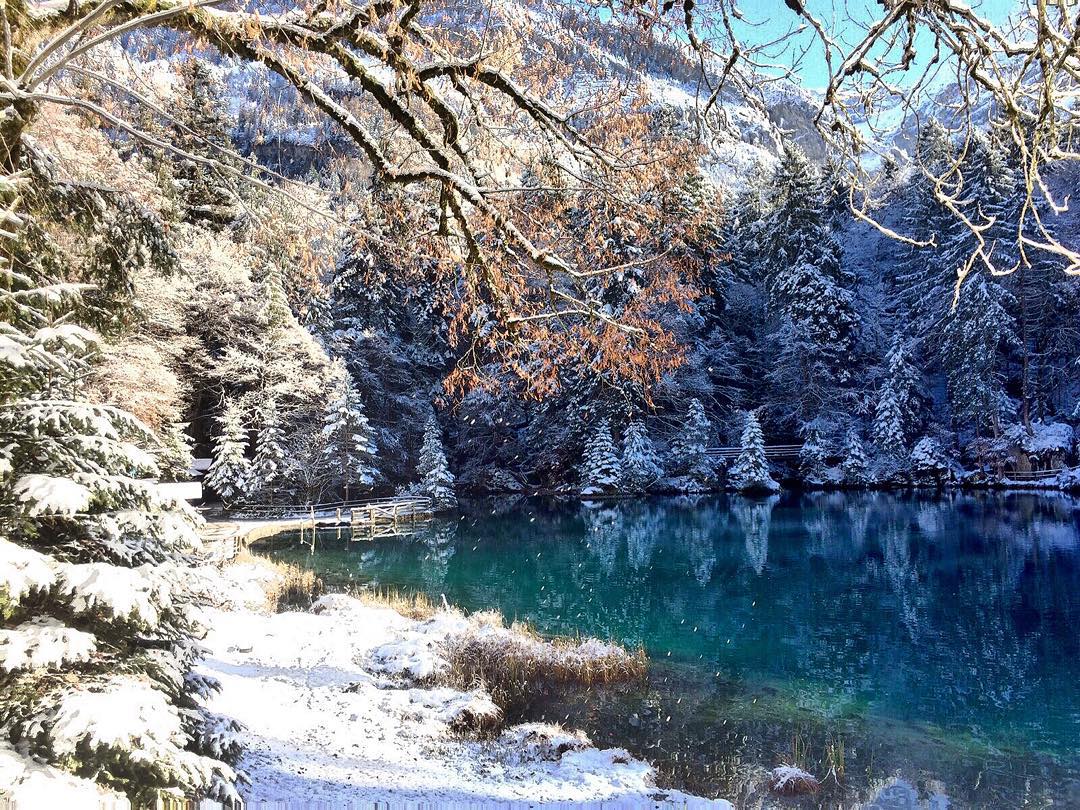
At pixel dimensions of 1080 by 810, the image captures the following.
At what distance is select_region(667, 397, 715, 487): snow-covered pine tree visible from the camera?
3102 centimetres

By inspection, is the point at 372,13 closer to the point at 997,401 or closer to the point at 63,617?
the point at 63,617

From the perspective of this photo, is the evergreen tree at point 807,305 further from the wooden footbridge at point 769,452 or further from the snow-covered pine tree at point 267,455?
the snow-covered pine tree at point 267,455

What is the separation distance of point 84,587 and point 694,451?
29183 mm

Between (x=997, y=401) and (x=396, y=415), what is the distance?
26460 millimetres

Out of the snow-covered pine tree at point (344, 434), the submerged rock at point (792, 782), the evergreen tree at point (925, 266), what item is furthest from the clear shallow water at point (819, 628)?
the evergreen tree at point (925, 266)

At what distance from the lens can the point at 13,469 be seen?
344 cm

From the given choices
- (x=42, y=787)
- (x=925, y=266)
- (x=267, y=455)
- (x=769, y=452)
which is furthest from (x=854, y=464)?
(x=42, y=787)

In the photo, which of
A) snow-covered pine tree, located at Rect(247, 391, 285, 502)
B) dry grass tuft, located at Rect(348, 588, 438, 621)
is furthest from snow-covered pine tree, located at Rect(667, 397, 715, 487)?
dry grass tuft, located at Rect(348, 588, 438, 621)

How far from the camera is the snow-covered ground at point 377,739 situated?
5289mm

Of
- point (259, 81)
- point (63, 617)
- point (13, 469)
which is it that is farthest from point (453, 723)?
point (259, 81)

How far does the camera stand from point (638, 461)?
30.5m

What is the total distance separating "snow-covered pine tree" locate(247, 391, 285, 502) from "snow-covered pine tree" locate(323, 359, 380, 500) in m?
1.66

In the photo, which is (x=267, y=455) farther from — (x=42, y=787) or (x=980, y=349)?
(x=980, y=349)

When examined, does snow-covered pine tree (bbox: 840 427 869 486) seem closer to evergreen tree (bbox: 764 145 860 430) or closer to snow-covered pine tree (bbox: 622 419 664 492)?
evergreen tree (bbox: 764 145 860 430)
